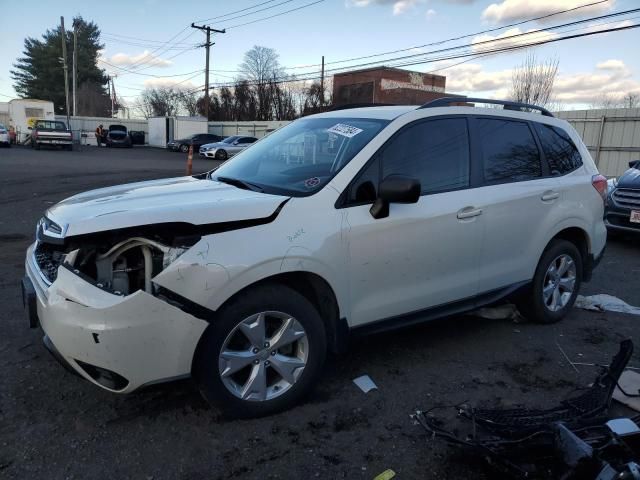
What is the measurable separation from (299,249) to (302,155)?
1073mm

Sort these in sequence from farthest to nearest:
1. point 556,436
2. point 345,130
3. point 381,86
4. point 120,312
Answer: point 381,86, point 345,130, point 120,312, point 556,436

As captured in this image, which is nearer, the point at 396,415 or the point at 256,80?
the point at 396,415

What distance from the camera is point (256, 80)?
58.1 m

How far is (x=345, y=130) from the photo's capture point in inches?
146

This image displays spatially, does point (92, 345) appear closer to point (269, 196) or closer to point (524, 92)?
point (269, 196)

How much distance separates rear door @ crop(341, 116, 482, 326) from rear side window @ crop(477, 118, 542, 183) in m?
0.24

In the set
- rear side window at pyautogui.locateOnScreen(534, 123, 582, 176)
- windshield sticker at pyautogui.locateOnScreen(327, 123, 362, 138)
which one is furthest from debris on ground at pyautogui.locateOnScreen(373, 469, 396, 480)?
rear side window at pyautogui.locateOnScreen(534, 123, 582, 176)

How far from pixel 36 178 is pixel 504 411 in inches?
629

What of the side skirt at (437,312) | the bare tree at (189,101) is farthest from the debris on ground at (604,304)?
the bare tree at (189,101)

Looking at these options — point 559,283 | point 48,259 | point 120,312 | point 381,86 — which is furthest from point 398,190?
point 381,86

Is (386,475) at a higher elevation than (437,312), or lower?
lower

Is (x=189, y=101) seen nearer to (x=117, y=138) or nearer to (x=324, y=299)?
(x=117, y=138)

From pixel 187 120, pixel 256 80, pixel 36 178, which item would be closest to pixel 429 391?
pixel 36 178

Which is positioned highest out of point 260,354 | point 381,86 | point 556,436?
point 381,86
